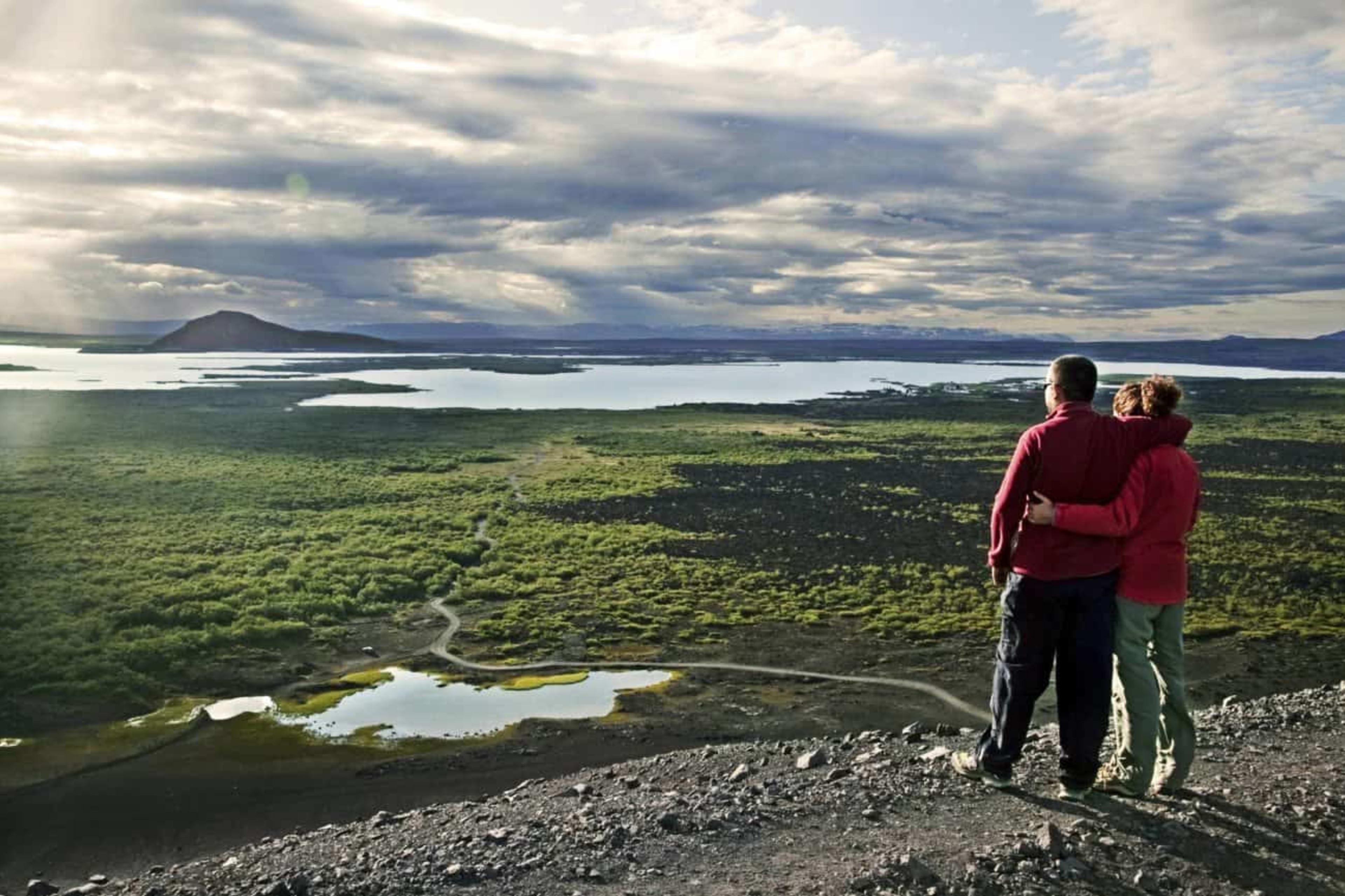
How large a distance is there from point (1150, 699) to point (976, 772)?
144cm

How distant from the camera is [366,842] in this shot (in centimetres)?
930

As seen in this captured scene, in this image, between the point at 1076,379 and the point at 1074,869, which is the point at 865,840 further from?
the point at 1076,379

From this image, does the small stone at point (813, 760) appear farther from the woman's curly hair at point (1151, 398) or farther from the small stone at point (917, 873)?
the woman's curly hair at point (1151, 398)

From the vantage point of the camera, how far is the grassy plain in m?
24.8

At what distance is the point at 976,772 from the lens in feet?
25.8

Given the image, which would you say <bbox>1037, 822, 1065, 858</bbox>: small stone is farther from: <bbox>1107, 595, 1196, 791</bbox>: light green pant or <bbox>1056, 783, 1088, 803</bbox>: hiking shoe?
<bbox>1107, 595, 1196, 791</bbox>: light green pant

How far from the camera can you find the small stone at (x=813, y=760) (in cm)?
977

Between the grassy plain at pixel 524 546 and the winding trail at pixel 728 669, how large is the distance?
2.19ft

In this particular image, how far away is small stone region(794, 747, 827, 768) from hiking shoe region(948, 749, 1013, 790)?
1778 mm

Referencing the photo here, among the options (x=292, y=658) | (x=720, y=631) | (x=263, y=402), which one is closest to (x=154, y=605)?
(x=292, y=658)

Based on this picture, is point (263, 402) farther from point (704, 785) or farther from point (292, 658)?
point (704, 785)

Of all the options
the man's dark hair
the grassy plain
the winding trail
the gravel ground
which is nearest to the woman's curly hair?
the man's dark hair

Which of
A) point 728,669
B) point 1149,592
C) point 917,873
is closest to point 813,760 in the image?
point 917,873

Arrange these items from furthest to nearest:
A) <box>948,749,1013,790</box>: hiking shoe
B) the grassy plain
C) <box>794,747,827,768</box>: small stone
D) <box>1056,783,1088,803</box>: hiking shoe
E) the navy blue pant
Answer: the grassy plain, <box>794,747,827,768</box>: small stone, <box>948,749,1013,790</box>: hiking shoe, <box>1056,783,1088,803</box>: hiking shoe, the navy blue pant
